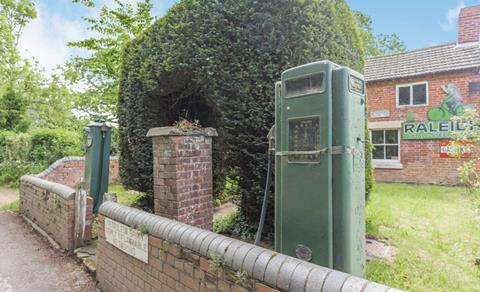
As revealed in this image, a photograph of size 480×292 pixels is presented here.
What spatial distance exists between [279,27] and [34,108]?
1922 cm

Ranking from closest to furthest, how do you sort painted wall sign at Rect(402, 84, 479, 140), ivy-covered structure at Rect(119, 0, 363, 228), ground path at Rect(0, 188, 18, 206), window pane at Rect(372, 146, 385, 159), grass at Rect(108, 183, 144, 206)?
ivy-covered structure at Rect(119, 0, 363, 228)
grass at Rect(108, 183, 144, 206)
ground path at Rect(0, 188, 18, 206)
painted wall sign at Rect(402, 84, 479, 140)
window pane at Rect(372, 146, 385, 159)

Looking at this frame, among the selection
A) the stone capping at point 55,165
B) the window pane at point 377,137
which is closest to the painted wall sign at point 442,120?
the window pane at point 377,137

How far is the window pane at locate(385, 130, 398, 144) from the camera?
10.6m

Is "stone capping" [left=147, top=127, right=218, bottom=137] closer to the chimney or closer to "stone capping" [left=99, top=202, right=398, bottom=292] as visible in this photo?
"stone capping" [left=99, top=202, right=398, bottom=292]

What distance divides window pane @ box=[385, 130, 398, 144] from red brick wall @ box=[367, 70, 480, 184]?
0.34 m

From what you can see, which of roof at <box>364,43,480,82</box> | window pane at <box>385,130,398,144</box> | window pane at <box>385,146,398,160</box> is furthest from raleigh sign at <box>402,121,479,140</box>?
roof at <box>364,43,480,82</box>

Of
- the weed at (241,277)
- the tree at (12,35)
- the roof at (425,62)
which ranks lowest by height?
the weed at (241,277)

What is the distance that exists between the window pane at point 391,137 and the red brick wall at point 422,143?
0.34 meters

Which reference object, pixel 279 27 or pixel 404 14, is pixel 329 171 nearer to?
pixel 279 27

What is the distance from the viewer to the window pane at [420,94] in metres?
9.92

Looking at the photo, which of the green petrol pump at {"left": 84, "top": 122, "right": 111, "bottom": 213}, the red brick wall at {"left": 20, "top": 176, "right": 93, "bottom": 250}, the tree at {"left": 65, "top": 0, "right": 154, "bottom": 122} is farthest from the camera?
the tree at {"left": 65, "top": 0, "right": 154, "bottom": 122}

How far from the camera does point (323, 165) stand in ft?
6.12

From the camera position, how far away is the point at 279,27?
330 centimetres

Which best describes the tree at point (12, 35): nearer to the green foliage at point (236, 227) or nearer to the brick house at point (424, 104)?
the green foliage at point (236, 227)
